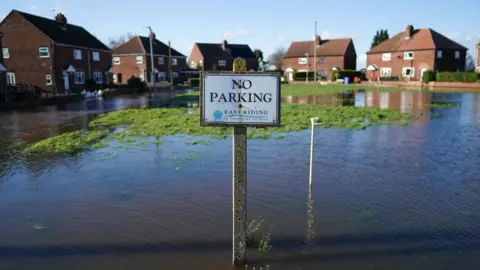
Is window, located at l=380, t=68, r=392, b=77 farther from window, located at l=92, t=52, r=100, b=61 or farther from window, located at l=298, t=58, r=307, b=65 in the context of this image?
window, located at l=92, t=52, r=100, b=61

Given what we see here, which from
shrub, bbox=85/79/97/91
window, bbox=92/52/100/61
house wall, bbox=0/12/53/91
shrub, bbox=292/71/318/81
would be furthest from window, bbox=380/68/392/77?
house wall, bbox=0/12/53/91

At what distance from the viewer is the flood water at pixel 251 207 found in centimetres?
543

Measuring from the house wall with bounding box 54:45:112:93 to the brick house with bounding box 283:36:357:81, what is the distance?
38.2m

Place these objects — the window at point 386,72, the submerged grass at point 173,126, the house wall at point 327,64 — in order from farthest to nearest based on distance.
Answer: the house wall at point 327,64, the window at point 386,72, the submerged grass at point 173,126

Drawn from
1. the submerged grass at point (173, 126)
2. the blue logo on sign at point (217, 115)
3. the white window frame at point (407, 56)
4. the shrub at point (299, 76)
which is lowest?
the submerged grass at point (173, 126)

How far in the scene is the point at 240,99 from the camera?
4.82 m

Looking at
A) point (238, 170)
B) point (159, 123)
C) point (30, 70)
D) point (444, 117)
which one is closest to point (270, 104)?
point (238, 170)

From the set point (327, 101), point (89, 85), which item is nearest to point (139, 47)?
point (89, 85)

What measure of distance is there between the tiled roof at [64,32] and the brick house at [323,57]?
4018cm

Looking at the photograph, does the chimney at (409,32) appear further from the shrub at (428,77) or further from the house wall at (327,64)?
the shrub at (428,77)

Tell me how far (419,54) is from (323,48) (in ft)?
70.3

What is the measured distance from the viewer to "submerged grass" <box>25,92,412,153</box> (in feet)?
44.0

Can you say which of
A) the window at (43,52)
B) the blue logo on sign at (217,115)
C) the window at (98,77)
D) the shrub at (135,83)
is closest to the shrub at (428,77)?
the shrub at (135,83)

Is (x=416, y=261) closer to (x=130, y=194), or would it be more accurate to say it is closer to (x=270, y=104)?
(x=270, y=104)
